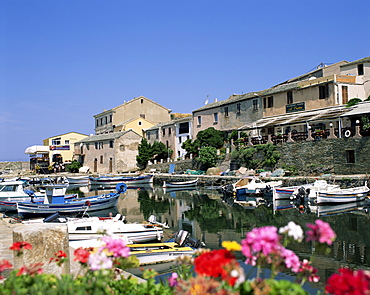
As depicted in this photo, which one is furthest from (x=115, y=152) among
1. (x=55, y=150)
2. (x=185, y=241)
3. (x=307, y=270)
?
(x=307, y=270)

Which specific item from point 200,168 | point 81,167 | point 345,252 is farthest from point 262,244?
point 81,167

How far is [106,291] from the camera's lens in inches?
140

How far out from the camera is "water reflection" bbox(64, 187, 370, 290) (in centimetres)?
1189

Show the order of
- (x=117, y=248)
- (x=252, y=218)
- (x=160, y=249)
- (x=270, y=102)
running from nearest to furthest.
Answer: (x=117, y=248) → (x=160, y=249) → (x=252, y=218) → (x=270, y=102)

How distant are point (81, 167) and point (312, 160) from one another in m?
41.3

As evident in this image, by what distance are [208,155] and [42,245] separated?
1437 inches

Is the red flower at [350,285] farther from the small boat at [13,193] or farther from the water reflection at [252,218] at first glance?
the small boat at [13,193]

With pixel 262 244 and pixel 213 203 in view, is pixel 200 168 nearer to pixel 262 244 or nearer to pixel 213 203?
pixel 213 203

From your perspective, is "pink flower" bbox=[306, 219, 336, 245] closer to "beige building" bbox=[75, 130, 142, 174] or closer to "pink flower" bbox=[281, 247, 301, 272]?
"pink flower" bbox=[281, 247, 301, 272]

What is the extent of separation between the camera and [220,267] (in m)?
3.03

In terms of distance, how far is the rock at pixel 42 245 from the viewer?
4.75 metres

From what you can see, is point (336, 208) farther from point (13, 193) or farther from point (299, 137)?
point (13, 193)


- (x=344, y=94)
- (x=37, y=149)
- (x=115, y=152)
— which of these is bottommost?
(x=115, y=152)

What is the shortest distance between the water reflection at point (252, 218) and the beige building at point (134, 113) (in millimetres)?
35042
